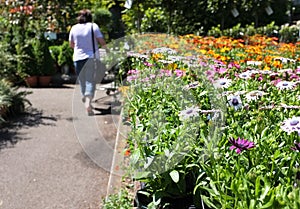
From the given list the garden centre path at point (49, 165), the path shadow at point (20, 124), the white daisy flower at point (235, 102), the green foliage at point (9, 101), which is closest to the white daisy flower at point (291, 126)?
the white daisy flower at point (235, 102)

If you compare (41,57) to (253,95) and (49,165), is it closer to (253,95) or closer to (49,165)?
(49,165)

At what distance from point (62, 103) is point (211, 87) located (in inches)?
206

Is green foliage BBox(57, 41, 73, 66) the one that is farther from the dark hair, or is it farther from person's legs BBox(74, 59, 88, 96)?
the dark hair

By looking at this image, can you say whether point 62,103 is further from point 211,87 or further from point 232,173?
point 232,173

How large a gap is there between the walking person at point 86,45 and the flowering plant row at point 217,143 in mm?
3333

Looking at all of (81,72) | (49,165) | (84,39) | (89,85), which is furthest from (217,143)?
(81,72)

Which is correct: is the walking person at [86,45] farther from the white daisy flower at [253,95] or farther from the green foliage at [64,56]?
the white daisy flower at [253,95]

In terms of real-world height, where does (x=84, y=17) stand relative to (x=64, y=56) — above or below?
above

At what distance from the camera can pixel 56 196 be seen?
373cm

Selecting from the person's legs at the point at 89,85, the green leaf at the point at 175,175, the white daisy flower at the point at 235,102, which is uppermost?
the white daisy flower at the point at 235,102

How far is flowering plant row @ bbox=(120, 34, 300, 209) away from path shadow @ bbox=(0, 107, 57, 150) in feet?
9.42

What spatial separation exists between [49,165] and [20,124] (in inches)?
72.0

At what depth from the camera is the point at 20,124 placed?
6094 mm

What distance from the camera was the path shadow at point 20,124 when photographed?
5.37 m
